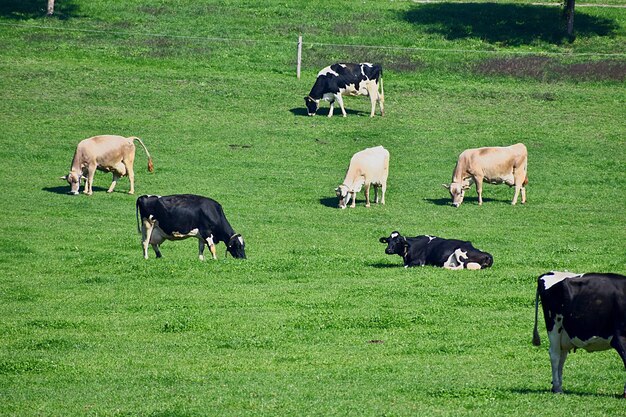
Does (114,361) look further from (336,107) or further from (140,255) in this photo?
(336,107)

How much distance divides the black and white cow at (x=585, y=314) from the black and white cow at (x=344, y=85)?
101 feet

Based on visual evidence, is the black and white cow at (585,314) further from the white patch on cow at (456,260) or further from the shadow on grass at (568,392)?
the white patch on cow at (456,260)

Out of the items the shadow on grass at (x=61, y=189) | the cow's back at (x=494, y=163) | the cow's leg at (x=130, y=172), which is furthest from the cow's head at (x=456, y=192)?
the shadow on grass at (x=61, y=189)

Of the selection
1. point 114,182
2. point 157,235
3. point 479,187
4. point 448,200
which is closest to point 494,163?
point 479,187

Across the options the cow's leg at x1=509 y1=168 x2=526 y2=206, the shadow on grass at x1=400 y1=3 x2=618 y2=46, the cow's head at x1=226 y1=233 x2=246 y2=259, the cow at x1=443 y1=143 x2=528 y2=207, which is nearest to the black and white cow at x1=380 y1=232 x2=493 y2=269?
the cow's head at x1=226 y1=233 x2=246 y2=259

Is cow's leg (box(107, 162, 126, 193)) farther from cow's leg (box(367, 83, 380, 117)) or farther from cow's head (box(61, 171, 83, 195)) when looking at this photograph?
cow's leg (box(367, 83, 380, 117))

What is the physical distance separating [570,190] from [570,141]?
5807 mm

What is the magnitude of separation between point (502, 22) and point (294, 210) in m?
27.0

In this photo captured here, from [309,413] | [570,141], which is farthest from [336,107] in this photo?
[309,413]

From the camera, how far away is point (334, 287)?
77.7ft

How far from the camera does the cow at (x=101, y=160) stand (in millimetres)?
35844

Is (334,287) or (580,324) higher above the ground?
(580,324)

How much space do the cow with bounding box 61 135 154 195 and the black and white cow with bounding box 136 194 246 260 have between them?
9.10m

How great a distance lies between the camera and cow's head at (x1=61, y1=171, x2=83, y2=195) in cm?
3550
